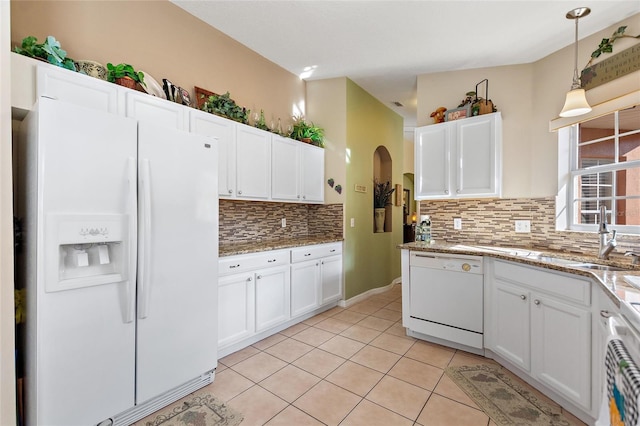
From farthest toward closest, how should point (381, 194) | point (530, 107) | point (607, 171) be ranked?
1. point (381, 194)
2. point (530, 107)
3. point (607, 171)

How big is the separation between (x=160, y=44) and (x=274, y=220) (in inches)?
81.4

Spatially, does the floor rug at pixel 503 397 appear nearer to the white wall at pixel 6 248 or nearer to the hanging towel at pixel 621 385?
the hanging towel at pixel 621 385

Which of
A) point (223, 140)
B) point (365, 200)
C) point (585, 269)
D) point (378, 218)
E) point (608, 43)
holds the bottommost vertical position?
point (585, 269)

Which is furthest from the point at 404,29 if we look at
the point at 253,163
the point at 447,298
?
the point at 447,298

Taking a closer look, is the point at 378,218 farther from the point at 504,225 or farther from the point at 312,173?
the point at 504,225

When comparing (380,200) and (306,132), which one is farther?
(380,200)

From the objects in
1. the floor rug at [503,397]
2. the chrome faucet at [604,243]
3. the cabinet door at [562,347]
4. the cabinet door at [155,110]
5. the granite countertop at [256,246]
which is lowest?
the floor rug at [503,397]

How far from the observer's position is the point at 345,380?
7.09 feet

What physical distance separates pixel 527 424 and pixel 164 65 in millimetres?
3692

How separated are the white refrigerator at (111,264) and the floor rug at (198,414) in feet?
0.27

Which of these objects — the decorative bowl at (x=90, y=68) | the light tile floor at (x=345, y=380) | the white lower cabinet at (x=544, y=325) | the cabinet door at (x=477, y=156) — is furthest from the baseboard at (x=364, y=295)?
the decorative bowl at (x=90, y=68)

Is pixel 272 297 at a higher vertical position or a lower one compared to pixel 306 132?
lower

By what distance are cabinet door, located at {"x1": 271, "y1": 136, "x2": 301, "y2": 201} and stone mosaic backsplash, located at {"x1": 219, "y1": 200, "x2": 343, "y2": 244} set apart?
0.32 m

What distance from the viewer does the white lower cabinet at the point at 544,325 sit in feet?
5.64
